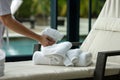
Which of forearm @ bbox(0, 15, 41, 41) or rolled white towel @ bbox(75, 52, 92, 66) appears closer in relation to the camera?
forearm @ bbox(0, 15, 41, 41)

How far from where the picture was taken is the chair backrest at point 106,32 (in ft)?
9.31

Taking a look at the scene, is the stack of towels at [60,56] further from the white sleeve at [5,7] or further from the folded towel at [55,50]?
the white sleeve at [5,7]

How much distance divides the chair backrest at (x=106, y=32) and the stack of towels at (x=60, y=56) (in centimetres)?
40

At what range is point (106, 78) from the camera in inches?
93.0

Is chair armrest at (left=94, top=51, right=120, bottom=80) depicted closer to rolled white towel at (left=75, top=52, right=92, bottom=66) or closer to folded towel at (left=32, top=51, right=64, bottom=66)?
rolled white towel at (left=75, top=52, right=92, bottom=66)

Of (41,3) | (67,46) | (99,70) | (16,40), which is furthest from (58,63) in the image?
(41,3)

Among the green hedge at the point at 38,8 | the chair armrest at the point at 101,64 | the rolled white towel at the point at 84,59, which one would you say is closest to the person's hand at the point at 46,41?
the rolled white towel at the point at 84,59

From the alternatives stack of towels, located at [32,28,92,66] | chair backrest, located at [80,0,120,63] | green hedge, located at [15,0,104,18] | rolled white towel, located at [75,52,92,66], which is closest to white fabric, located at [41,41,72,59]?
stack of towels, located at [32,28,92,66]

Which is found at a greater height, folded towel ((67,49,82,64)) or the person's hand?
the person's hand

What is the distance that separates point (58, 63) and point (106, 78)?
389 mm

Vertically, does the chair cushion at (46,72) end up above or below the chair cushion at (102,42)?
below

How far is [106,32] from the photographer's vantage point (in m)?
2.95

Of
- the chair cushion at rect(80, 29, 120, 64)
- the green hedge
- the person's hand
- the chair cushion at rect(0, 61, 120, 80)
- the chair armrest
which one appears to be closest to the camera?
the chair cushion at rect(0, 61, 120, 80)

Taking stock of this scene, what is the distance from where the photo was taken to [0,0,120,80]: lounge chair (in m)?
2.13
